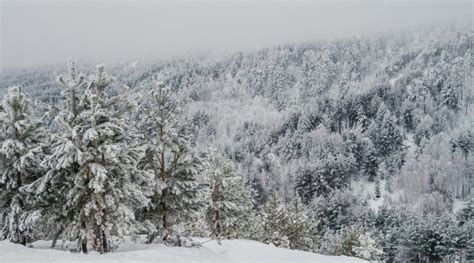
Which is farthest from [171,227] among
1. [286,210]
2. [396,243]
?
[396,243]

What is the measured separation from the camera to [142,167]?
2189 cm

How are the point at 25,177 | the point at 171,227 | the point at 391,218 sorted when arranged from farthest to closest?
the point at 391,218
the point at 171,227
the point at 25,177

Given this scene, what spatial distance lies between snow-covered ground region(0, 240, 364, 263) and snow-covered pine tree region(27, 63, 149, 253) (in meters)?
1.17

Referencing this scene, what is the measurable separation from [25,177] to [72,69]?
5.30 meters

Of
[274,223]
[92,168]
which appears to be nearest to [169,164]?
[92,168]

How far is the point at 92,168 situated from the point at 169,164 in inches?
232

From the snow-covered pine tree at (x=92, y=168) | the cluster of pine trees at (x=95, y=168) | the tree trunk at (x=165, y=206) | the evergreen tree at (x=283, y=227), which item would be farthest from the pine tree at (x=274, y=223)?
the snow-covered pine tree at (x=92, y=168)

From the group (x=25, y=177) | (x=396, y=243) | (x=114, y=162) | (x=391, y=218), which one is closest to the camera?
(x=114, y=162)

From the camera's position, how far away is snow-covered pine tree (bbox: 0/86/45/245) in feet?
62.1

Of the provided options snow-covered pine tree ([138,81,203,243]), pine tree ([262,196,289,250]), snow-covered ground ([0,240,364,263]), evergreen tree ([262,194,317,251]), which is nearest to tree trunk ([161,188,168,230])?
snow-covered pine tree ([138,81,203,243])

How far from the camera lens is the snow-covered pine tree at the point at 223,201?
1347 inches

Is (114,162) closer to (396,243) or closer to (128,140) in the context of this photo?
(128,140)

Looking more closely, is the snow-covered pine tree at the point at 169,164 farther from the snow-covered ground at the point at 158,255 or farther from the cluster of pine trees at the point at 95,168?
the snow-covered ground at the point at 158,255

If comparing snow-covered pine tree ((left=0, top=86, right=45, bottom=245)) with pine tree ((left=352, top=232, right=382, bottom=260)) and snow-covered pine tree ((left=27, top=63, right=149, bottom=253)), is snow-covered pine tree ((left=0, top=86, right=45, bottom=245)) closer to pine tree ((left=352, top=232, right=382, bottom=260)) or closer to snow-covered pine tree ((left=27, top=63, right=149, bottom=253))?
snow-covered pine tree ((left=27, top=63, right=149, bottom=253))
